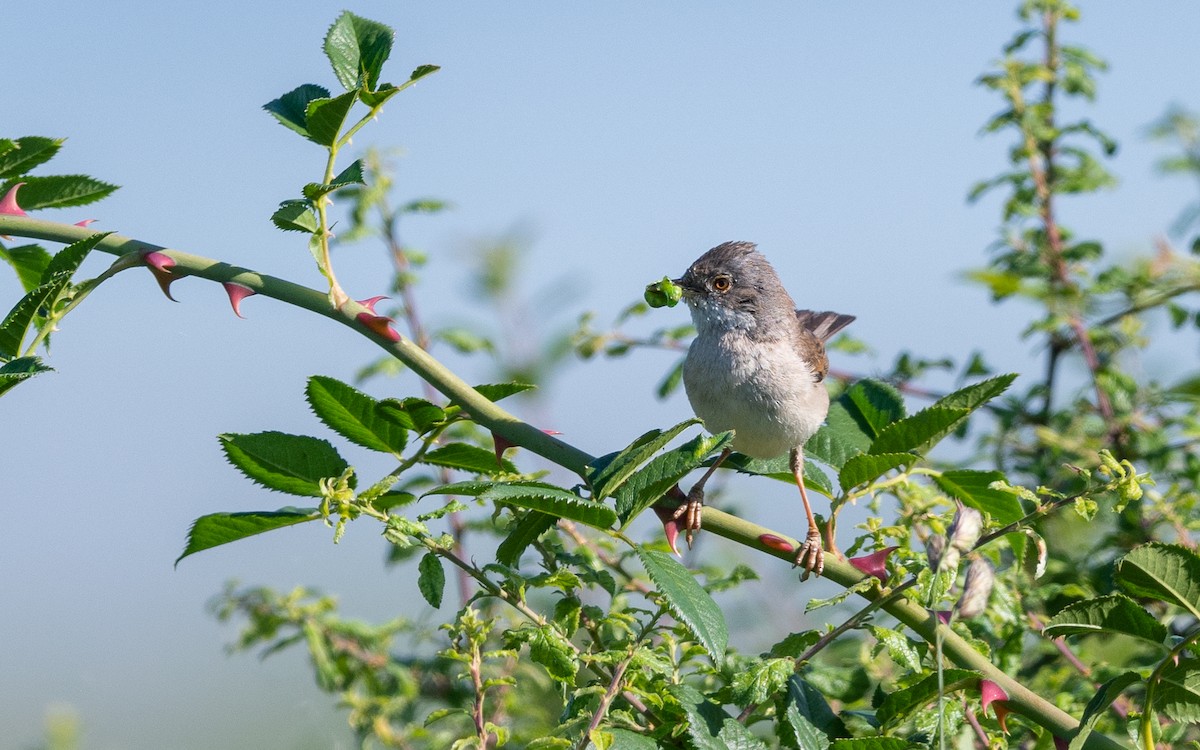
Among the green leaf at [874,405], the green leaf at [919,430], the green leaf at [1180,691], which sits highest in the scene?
the green leaf at [874,405]

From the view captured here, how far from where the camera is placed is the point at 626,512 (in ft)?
5.32

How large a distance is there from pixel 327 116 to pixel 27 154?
2.37 ft

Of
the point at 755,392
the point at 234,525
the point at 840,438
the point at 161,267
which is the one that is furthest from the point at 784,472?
the point at 161,267

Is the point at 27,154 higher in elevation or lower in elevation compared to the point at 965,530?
higher

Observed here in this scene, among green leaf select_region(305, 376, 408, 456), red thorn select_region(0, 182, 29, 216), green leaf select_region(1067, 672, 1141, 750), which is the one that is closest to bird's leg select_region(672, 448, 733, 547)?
green leaf select_region(305, 376, 408, 456)

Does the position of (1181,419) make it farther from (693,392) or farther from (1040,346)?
(693,392)

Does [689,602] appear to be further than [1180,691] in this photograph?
No

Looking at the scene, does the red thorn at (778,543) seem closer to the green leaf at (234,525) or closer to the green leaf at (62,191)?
the green leaf at (234,525)

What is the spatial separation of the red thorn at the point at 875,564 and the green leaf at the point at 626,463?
46 cm

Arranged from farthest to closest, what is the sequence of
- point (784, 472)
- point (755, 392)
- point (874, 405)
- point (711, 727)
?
point (755, 392), point (784, 472), point (874, 405), point (711, 727)

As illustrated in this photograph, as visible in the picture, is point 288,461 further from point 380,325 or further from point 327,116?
point 327,116

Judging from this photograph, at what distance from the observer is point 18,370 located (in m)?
1.61

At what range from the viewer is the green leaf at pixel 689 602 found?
155cm

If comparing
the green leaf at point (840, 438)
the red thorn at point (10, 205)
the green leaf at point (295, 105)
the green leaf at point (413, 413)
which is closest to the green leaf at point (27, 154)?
the red thorn at point (10, 205)
